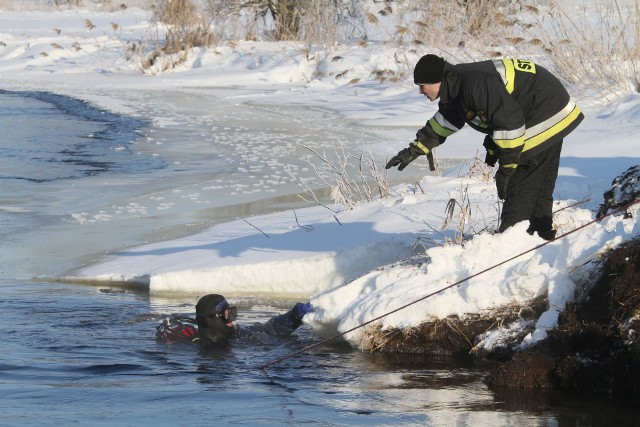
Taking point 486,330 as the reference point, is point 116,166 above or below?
below

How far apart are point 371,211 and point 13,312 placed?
321 centimetres

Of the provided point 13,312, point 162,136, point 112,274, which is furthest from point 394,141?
point 13,312

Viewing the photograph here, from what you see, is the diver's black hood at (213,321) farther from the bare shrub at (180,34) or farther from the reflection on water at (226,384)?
the bare shrub at (180,34)

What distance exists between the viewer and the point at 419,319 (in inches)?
260

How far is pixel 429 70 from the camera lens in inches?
252

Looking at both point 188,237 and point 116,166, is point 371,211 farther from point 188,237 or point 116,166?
point 116,166

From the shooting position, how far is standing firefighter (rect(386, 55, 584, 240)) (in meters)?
6.35

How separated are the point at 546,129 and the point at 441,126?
26.7 inches

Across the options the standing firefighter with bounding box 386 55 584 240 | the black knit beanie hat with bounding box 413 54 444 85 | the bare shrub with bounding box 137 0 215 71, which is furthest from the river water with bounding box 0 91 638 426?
the bare shrub with bounding box 137 0 215 71

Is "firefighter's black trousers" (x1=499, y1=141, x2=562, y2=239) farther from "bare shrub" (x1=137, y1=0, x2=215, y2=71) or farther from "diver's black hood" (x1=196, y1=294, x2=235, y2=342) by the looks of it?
"bare shrub" (x1=137, y1=0, x2=215, y2=71)

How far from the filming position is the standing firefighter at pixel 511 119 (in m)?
6.35

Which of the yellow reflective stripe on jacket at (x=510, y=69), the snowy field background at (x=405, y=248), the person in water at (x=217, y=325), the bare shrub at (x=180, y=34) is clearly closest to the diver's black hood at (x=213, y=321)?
the person in water at (x=217, y=325)

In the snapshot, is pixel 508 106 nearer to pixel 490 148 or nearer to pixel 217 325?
pixel 490 148

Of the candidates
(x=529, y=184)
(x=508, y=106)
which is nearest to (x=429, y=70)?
(x=508, y=106)
